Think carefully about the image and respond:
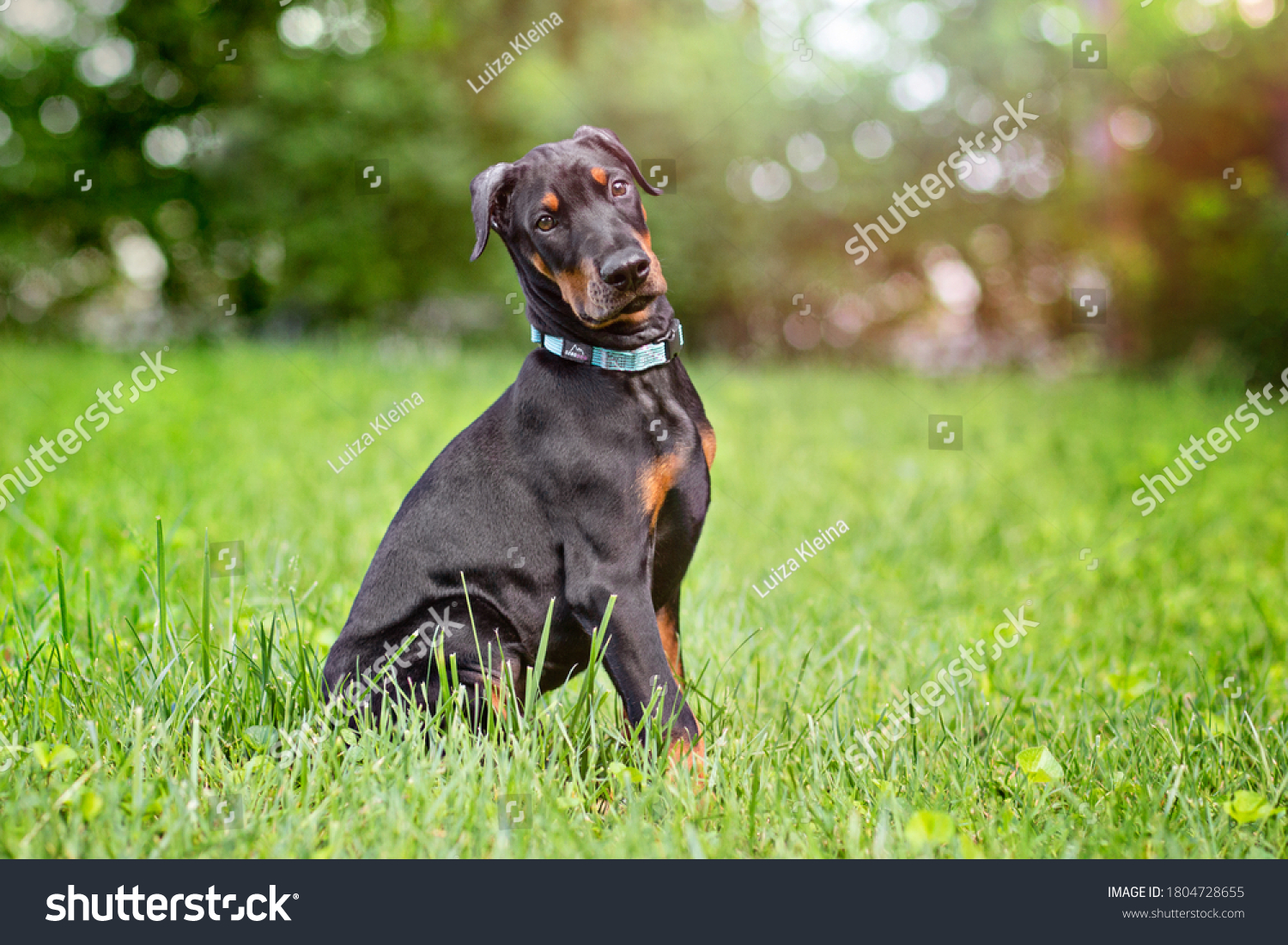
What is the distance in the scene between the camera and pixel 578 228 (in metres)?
2.38

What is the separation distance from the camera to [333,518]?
16.5 ft

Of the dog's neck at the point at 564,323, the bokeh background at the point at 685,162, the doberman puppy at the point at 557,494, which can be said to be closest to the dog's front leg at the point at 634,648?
the doberman puppy at the point at 557,494

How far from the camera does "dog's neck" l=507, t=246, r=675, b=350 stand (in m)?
2.46

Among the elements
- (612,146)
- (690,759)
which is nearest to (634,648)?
(690,759)

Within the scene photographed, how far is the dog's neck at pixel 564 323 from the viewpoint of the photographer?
2.46m

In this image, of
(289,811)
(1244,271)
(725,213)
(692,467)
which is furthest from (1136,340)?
(289,811)

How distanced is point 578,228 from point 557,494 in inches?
25.6

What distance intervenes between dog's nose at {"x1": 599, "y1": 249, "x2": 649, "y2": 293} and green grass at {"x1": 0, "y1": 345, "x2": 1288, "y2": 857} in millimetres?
1054

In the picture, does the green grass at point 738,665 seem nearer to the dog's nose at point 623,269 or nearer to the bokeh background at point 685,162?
the dog's nose at point 623,269

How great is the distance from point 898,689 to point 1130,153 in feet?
37.8

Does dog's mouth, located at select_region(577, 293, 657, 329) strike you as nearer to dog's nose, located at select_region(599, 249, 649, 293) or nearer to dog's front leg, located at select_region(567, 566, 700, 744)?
dog's nose, located at select_region(599, 249, 649, 293)

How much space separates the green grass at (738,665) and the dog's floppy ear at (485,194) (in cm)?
117

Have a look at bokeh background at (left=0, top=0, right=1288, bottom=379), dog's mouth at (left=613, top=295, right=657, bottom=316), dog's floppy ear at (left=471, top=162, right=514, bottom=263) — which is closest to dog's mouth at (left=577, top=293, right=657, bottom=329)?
dog's mouth at (left=613, top=295, right=657, bottom=316)
